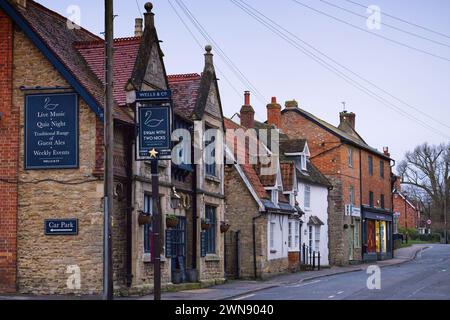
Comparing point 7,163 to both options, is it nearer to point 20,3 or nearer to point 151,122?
point 20,3

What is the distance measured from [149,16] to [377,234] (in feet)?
129

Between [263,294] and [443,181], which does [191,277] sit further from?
[443,181]

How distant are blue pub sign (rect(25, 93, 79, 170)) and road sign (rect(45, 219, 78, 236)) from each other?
1.73 metres

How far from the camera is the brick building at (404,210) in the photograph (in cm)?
11019

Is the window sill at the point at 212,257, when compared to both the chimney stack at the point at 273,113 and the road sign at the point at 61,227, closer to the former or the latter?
the road sign at the point at 61,227

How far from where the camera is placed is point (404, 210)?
367 feet

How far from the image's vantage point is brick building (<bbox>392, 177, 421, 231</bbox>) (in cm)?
11019

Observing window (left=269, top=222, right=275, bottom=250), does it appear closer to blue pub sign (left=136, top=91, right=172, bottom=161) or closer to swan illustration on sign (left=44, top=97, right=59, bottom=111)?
swan illustration on sign (left=44, top=97, right=59, bottom=111)

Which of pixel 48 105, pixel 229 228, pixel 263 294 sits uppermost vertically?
pixel 48 105

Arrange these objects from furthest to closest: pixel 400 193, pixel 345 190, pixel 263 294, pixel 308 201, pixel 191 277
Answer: pixel 400 193 → pixel 345 190 → pixel 308 201 → pixel 191 277 → pixel 263 294

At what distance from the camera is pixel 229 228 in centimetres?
3741

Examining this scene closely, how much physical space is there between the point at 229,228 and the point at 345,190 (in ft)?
57.9

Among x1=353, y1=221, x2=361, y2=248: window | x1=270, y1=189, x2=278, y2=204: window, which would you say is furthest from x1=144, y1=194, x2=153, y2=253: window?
x1=353, y1=221, x2=361, y2=248: window

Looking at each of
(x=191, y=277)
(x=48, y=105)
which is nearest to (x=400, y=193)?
(x=191, y=277)
